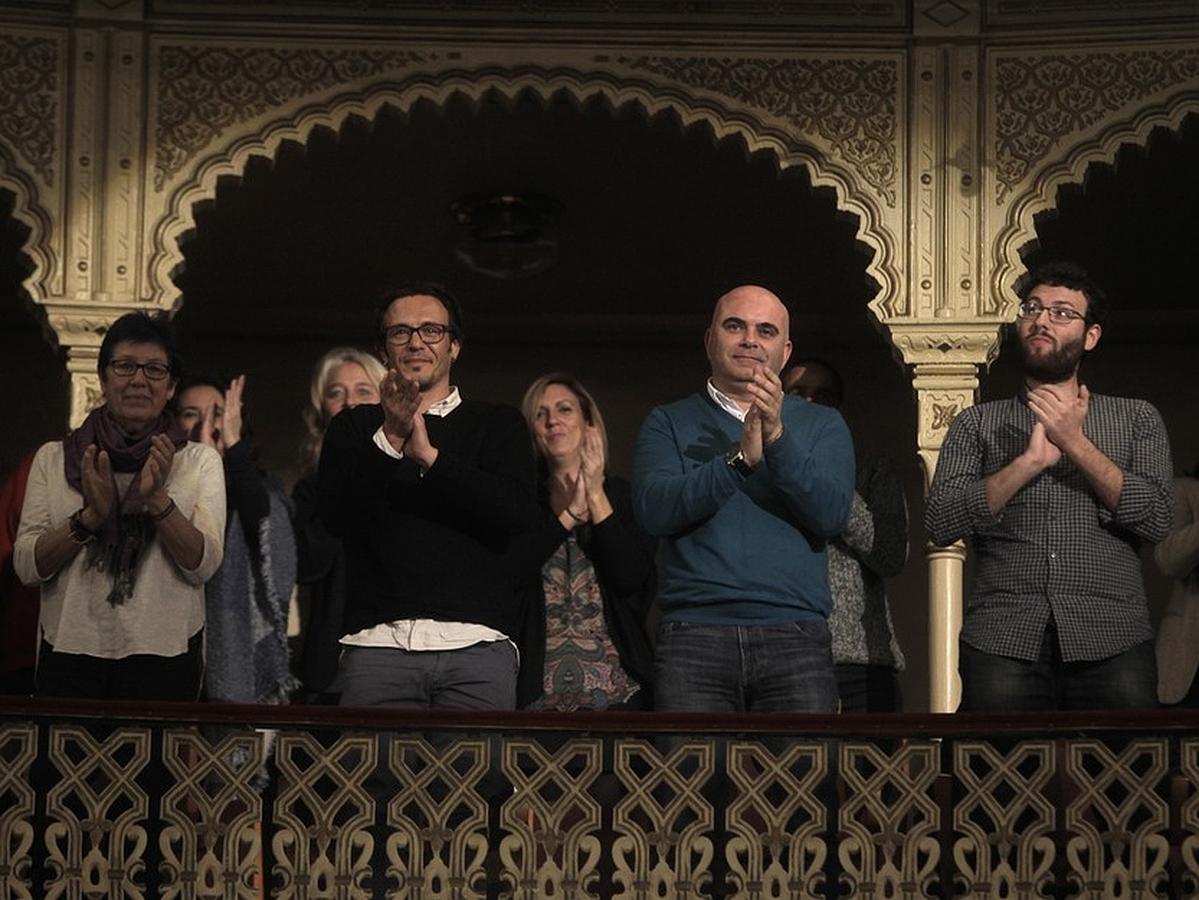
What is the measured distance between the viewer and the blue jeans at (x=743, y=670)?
25.7 ft

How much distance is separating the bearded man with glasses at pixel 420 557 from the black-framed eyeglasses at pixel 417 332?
13cm

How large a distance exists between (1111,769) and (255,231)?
591 cm

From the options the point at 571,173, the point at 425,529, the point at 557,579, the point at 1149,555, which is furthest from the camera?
the point at 1149,555

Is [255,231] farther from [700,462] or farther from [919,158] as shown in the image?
[700,462]

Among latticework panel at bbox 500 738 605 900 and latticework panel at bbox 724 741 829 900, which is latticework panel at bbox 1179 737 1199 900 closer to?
latticework panel at bbox 724 741 829 900

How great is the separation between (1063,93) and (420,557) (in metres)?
3.80

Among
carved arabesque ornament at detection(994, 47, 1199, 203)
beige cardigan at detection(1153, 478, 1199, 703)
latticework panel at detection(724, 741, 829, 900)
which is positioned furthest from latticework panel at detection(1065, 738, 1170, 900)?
carved arabesque ornament at detection(994, 47, 1199, 203)

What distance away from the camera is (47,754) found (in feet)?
25.2

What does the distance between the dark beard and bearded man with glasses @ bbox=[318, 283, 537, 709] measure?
1.53 m

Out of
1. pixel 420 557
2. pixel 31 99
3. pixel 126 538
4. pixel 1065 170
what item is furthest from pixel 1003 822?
pixel 31 99

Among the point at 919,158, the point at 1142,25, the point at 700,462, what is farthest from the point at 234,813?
the point at 1142,25

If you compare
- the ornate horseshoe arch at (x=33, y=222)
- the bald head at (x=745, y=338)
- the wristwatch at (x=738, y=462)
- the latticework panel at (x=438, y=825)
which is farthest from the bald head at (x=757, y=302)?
the ornate horseshoe arch at (x=33, y=222)

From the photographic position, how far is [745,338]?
324 inches

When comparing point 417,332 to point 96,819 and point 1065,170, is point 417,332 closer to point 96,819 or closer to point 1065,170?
point 96,819
